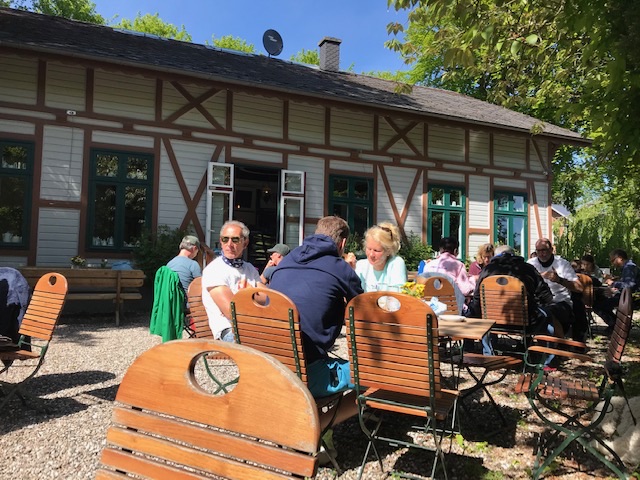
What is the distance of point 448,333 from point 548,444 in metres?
0.88

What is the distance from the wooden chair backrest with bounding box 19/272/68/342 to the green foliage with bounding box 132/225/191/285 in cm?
558

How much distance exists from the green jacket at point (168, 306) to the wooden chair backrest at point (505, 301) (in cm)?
295

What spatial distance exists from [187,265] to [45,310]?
2.08 meters

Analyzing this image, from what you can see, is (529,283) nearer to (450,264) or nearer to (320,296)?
(450,264)

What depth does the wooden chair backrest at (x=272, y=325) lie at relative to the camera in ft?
8.68

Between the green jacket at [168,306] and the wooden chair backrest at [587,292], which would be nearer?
the green jacket at [168,306]

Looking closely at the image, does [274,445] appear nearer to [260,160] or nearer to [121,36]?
[260,160]

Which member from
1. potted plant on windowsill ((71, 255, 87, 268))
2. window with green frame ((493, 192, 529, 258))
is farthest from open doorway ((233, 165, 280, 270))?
window with green frame ((493, 192, 529, 258))

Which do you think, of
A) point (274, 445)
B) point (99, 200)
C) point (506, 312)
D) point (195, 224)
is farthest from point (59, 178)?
point (274, 445)

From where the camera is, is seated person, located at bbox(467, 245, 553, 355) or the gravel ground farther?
seated person, located at bbox(467, 245, 553, 355)

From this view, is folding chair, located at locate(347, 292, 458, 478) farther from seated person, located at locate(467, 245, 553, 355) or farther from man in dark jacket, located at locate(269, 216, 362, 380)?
seated person, located at locate(467, 245, 553, 355)

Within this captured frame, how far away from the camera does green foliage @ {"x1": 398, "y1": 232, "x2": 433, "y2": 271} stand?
12.5 meters

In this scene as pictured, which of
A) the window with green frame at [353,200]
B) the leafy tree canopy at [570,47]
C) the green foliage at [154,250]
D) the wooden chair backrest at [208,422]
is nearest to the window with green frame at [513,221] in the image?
the window with green frame at [353,200]

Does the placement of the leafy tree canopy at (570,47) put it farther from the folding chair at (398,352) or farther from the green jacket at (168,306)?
the green jacket at (168,306)
